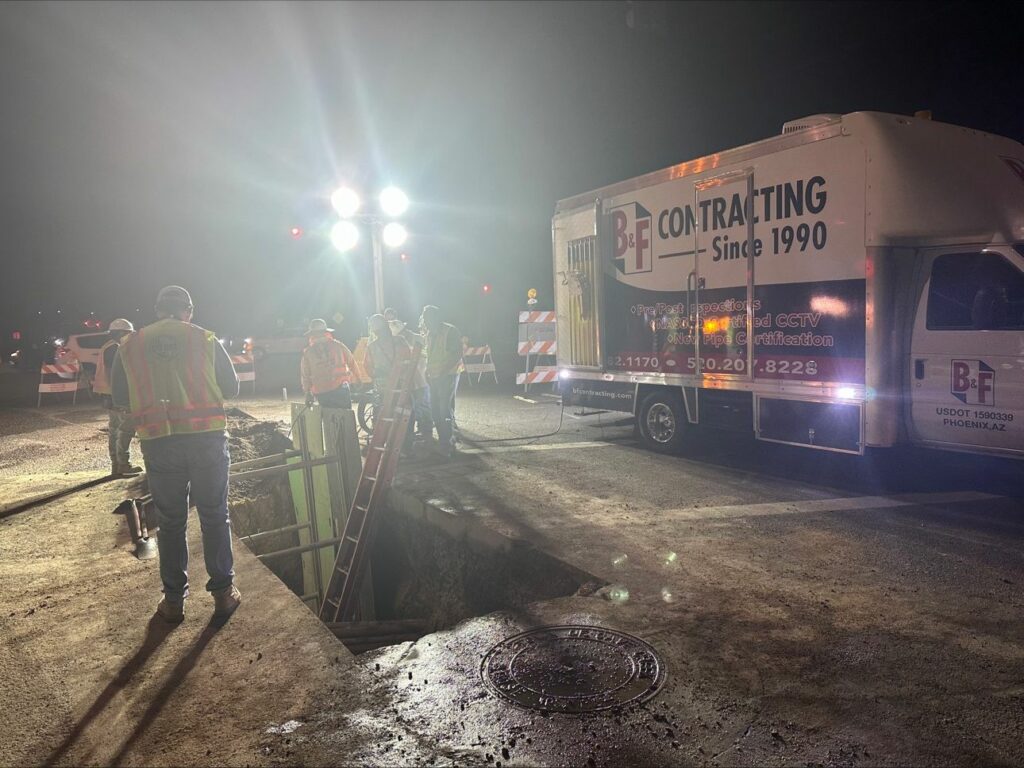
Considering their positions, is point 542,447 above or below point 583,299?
below

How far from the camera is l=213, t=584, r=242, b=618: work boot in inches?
174

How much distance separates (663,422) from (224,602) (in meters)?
6.35

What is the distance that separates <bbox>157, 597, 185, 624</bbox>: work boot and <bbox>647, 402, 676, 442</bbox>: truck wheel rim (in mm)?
6443

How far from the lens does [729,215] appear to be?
818 cm

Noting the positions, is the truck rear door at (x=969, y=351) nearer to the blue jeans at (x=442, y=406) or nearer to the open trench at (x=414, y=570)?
the open trench at (x=414, y=570)

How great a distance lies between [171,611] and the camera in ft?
14.1

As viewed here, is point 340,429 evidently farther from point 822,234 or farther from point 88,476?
point 822,234

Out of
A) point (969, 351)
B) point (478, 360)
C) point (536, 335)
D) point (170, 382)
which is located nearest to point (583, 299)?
point (536, 335)

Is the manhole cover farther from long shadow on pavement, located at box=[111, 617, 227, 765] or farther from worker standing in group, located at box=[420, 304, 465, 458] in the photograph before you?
worker standing in group, located at box=[420, 304, 465, 458]

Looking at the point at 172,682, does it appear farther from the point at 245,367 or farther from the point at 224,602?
the point at 245,367

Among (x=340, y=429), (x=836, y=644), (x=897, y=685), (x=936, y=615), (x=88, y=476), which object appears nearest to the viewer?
(x=897, y=685)

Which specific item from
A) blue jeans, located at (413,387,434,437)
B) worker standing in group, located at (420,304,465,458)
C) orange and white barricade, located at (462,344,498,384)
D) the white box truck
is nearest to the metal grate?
the white box truck

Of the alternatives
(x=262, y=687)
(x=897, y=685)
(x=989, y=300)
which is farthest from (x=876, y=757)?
(x=989, y=300)

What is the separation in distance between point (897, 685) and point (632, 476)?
480 cm
